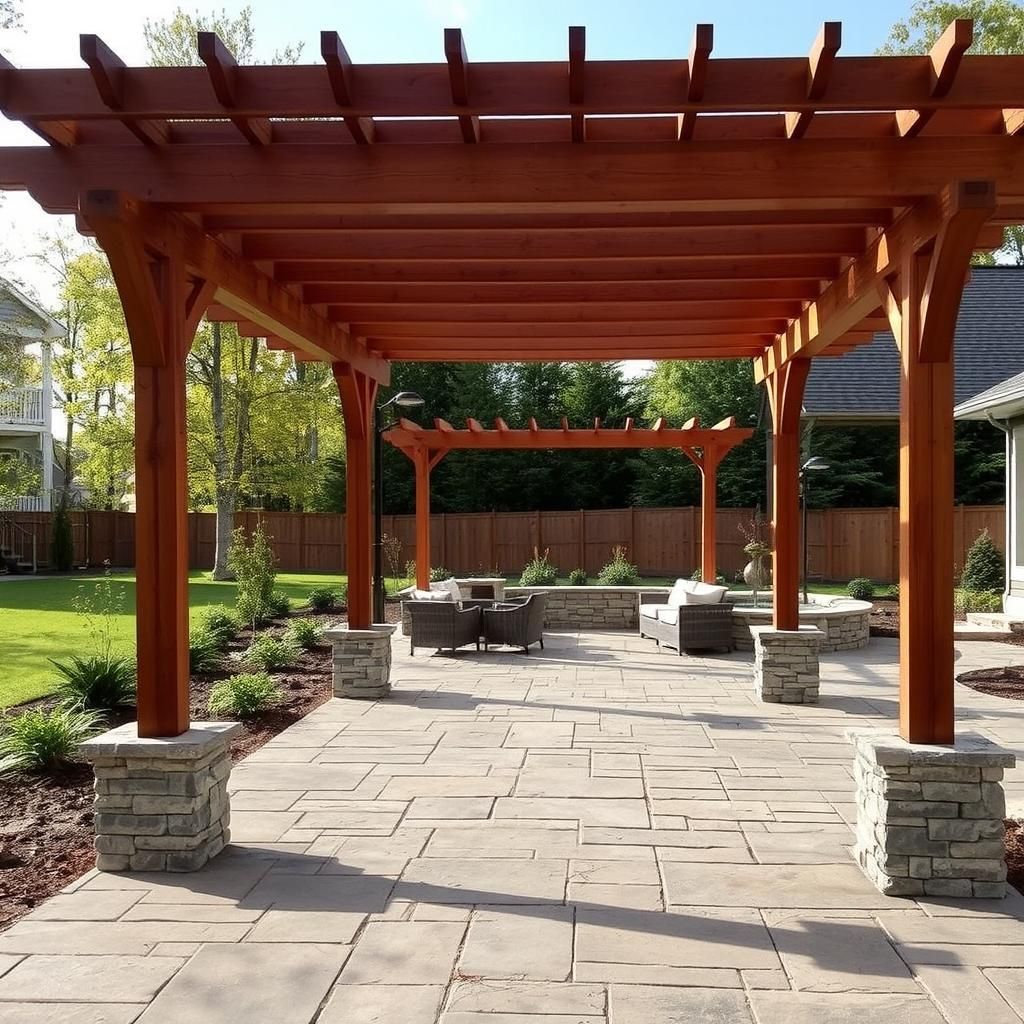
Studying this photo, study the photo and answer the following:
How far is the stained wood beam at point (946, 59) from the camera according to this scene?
10.5 feet

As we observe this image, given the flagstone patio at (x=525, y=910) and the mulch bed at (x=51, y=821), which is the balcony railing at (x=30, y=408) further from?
the flagstone patio at (x=525, y=910)

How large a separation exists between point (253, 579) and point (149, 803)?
343 inches

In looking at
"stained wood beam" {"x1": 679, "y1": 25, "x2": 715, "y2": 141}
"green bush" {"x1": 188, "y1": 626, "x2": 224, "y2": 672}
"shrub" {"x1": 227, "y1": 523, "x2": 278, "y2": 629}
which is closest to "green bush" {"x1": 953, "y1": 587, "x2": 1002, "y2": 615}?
"shrub" {"x1": 227, "y1": 523, "x2": 278, "y2": 629}

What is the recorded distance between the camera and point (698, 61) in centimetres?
339

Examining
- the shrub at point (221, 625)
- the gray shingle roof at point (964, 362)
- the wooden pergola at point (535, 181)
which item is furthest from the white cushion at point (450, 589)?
the wooden pergola at point (535, 181)

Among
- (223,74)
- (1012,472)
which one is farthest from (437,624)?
(1012,472)

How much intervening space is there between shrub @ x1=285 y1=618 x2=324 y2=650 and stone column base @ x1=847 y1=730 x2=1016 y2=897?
800 cm

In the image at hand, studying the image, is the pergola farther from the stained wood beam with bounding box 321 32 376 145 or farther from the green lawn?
the stained wood beam with bounding box 321 32 376 145

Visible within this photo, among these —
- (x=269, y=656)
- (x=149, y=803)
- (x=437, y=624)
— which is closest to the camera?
(x=149, y=803)

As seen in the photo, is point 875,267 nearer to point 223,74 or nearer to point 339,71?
point 339,71

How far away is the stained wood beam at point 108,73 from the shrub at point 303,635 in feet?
25.1

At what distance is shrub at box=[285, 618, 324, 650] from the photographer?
1104cm

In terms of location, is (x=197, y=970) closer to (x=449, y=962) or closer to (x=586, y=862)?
(x=449, y=962)

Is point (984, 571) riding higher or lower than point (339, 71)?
lower
